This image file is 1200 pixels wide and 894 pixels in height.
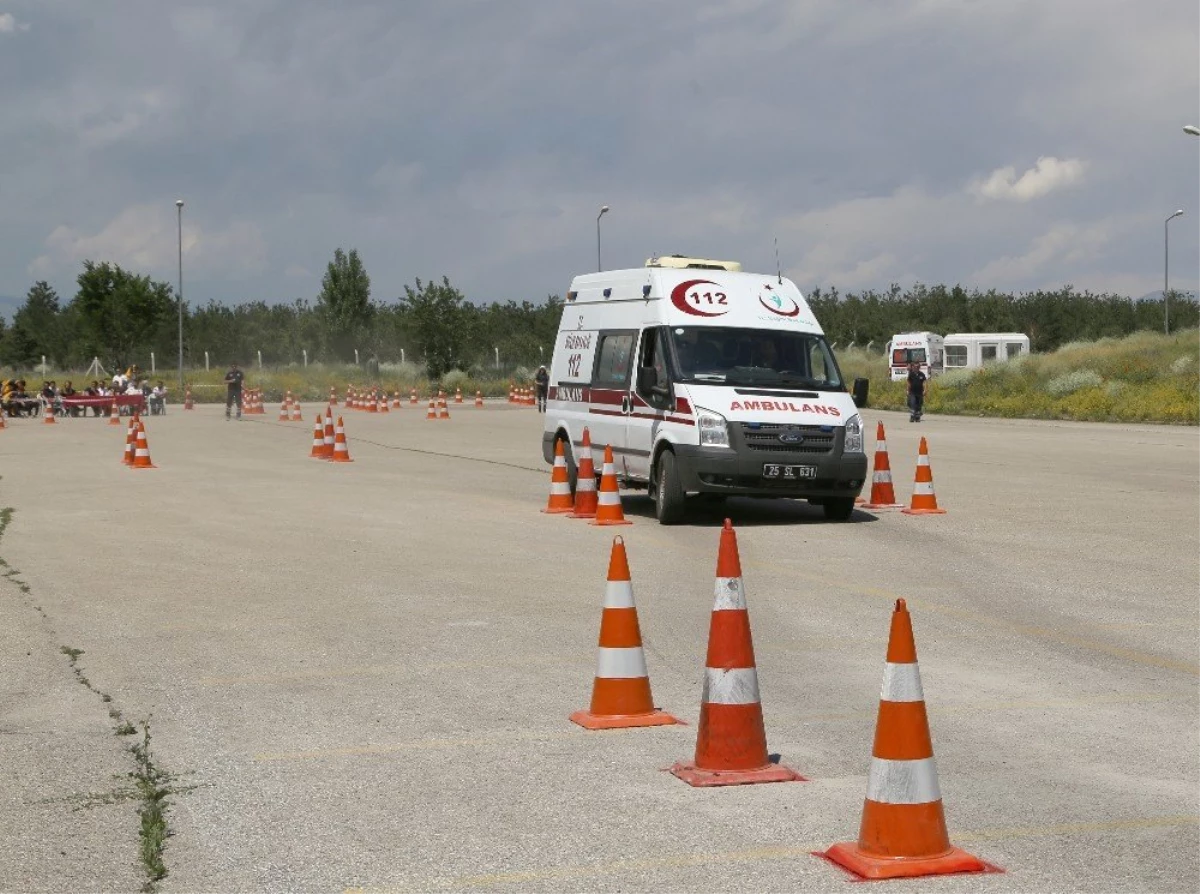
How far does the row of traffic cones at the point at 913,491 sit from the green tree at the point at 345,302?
78505 millimetres

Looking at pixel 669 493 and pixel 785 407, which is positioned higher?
pixel 785 407

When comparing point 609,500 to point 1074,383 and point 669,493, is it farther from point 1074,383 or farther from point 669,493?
point 1074,383

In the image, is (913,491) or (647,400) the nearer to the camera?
(647,400)

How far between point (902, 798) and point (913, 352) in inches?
2575

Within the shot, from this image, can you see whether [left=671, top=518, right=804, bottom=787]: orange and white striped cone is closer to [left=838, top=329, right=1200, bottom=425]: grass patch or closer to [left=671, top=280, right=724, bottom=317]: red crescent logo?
[left=671, top=280, right=724, bottom=317]: red crescent logo

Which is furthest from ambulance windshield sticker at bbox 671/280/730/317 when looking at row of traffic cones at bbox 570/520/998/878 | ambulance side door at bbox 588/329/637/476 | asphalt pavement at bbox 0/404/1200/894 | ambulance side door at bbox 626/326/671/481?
row of traffic cones at bbox 570/520/998/878

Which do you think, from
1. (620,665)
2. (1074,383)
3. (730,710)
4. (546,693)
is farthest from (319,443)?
(1074,383)

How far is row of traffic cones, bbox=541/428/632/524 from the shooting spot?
1738 centimetres

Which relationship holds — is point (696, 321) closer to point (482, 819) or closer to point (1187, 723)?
point (1187, 723)

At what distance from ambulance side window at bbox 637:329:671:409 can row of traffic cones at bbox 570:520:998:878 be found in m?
9.92

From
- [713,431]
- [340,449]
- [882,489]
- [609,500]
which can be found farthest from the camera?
[340,449]

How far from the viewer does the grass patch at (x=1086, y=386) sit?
155 feet

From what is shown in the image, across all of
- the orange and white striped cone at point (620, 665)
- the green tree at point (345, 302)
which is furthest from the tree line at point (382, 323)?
the orange and white striped cone at point (620, 665)

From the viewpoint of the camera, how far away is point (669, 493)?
17.3m
